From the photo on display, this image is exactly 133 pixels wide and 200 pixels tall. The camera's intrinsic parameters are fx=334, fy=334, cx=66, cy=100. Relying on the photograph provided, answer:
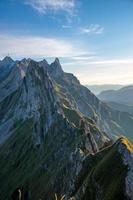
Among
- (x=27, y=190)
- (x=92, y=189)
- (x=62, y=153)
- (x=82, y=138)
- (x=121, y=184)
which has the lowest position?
(x=27, y=190)

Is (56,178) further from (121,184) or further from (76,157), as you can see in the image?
(121,184)

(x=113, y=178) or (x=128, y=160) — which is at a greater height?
(x=128, y=160)

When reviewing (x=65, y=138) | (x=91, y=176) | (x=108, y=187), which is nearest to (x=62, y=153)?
(x=65, y=138)

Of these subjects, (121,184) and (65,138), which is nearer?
(121,184)

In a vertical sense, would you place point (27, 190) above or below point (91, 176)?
below

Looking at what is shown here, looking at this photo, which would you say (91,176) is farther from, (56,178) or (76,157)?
(56,178)

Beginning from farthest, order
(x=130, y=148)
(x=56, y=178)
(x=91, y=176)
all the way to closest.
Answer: (x=56, y=178)
(x=91, y=176)
(x=130, y=148)

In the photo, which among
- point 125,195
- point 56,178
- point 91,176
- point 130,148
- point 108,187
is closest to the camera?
point 125,195

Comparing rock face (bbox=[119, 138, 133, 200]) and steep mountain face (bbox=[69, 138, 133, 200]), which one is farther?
steep mountain face (bbox=[69, 138, 133, 200])

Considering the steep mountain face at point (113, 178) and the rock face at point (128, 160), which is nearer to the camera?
the rock face at point (128, 160)
